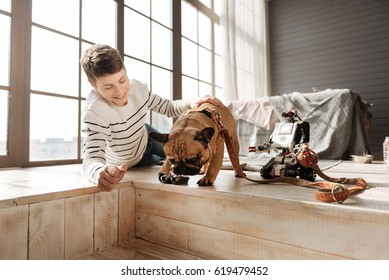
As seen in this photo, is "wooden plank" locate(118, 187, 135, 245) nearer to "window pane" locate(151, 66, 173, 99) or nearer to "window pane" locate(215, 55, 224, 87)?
"window pane" locate(151, 66, 173, 99)

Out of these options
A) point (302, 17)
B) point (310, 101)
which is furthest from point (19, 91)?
point (302, 17)

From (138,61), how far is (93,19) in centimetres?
48

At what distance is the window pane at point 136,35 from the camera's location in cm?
212

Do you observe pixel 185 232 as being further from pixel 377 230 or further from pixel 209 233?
pixel 377 230

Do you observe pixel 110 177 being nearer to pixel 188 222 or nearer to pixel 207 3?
pixel 188 222

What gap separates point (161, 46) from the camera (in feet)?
8.21

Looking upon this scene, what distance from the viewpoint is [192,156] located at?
675mm

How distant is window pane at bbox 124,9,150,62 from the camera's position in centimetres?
212

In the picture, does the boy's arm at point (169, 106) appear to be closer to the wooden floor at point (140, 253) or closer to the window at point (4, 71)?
the wooden floor at point (140, 253)

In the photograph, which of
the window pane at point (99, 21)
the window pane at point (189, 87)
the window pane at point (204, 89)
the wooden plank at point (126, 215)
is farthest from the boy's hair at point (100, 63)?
the window pane at point (204, 89)

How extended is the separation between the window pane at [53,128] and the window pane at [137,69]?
56cm

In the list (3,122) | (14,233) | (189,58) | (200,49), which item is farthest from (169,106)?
(200,49)

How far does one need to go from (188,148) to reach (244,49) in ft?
10.8

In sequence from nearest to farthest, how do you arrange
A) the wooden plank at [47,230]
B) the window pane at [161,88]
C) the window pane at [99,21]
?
the wooden plank at [47,230]
the window pane at [99,21]
the window pane at [161,88]
